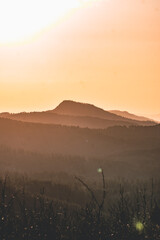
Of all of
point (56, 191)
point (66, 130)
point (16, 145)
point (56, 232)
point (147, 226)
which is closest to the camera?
point (56, 232)

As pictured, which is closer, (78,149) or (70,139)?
(78,149)

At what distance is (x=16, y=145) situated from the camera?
91.4 metres

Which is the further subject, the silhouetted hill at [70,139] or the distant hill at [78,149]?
the silhouetted hill at [70,139]

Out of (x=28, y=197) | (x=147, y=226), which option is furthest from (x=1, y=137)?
(x=147, y=226)

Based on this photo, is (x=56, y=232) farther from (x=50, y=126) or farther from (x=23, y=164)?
(x=50, y=126)

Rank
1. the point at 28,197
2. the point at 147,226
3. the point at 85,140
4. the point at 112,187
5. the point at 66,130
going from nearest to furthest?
the point at 147,226 < the point at 28,197 < the point at 112,187 < the point at 85,140 < the point at 66,130

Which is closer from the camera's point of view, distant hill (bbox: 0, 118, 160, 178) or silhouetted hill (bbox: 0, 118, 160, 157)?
distant hill (bbox: 0, 118, 160, 178)

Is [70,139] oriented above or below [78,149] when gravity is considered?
above

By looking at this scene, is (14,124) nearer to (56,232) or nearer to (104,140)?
(104,140)

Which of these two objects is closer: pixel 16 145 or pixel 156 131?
pixel 16 145

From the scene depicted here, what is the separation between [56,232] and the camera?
5766 millimetres

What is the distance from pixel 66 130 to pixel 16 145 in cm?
2779

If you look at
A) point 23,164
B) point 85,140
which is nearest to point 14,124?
point 85,140

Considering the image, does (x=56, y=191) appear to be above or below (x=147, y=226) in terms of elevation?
below
